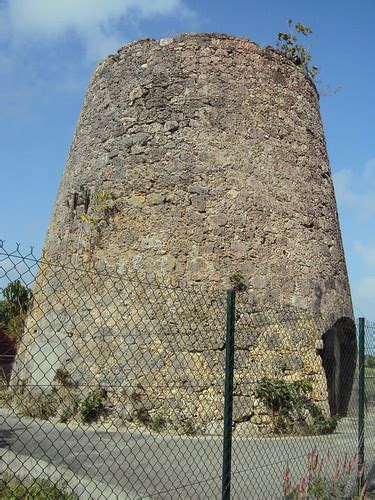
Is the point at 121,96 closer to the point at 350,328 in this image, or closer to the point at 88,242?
the point at 88,242

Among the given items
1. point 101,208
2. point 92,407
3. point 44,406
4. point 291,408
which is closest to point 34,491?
point 92,407

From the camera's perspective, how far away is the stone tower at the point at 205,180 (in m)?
8.90

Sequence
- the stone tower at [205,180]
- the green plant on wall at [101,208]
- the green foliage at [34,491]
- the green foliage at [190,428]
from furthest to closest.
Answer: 1. the green plant on wall at [101,208]
2. the stone tower at [205,180]
3. the green foliage at [190,428]
4. the green foliage at [34,491]

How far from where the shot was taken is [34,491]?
14.5 feet

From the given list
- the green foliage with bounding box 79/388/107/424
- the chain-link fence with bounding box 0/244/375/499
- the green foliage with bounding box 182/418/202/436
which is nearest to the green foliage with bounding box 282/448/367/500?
the chain-link fence with bounding box 0/244/375/499

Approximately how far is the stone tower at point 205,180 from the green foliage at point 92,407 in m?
1.32

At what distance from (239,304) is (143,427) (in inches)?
90.2

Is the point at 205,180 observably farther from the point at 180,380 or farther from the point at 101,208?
the point at 180,380

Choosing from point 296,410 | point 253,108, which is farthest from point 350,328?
point 253,108

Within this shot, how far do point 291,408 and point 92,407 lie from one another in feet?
9.36

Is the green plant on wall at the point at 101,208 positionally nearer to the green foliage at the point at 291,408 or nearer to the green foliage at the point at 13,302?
the green foliage at the point at 13,302

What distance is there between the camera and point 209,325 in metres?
8.45

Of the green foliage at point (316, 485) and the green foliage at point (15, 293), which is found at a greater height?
the green foliage at point (15, 293)

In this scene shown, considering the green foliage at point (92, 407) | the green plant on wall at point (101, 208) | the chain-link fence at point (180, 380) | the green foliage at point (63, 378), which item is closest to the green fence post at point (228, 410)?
the chain-link fence at point (180, 380)
